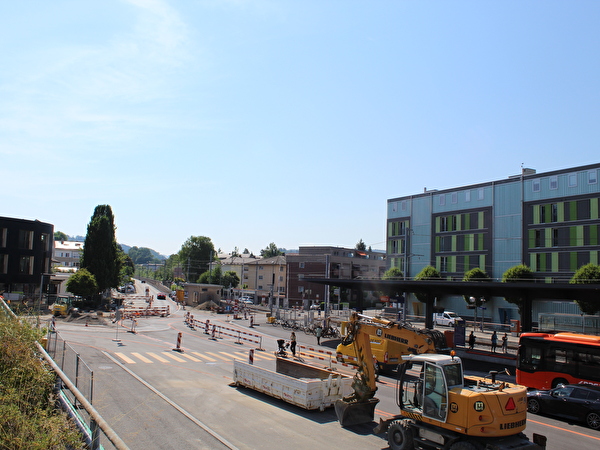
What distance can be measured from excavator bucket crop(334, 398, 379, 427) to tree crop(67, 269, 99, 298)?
5253cm

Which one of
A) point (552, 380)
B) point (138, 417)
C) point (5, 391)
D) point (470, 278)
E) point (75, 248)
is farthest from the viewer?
point (75, 248)

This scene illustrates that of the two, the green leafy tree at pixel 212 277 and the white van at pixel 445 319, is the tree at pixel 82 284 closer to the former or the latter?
the white van at pixel 445 319

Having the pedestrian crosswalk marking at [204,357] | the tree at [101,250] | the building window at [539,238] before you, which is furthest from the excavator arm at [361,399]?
the tree at [101,250]

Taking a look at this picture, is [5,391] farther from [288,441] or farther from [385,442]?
[385,442]

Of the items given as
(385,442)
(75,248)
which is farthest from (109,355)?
(75,248)

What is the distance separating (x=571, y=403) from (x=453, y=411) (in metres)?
8.26

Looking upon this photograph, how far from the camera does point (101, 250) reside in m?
66.8

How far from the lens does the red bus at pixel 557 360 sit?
20047 millimetres

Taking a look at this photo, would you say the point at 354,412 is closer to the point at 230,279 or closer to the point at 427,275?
the point at 427,275

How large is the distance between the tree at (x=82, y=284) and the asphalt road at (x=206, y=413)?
34068 mm

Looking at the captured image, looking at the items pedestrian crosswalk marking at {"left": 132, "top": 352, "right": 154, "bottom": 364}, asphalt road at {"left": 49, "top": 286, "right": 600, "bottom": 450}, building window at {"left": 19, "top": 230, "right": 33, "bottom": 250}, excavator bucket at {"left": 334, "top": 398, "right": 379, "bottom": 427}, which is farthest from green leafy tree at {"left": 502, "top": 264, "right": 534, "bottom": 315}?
building window at {"left": 19, "top": 230, "right": 33, "bottom": 250}

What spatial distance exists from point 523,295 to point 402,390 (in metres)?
18.4

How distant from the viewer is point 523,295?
92.8 feet

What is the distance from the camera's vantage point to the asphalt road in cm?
1339
